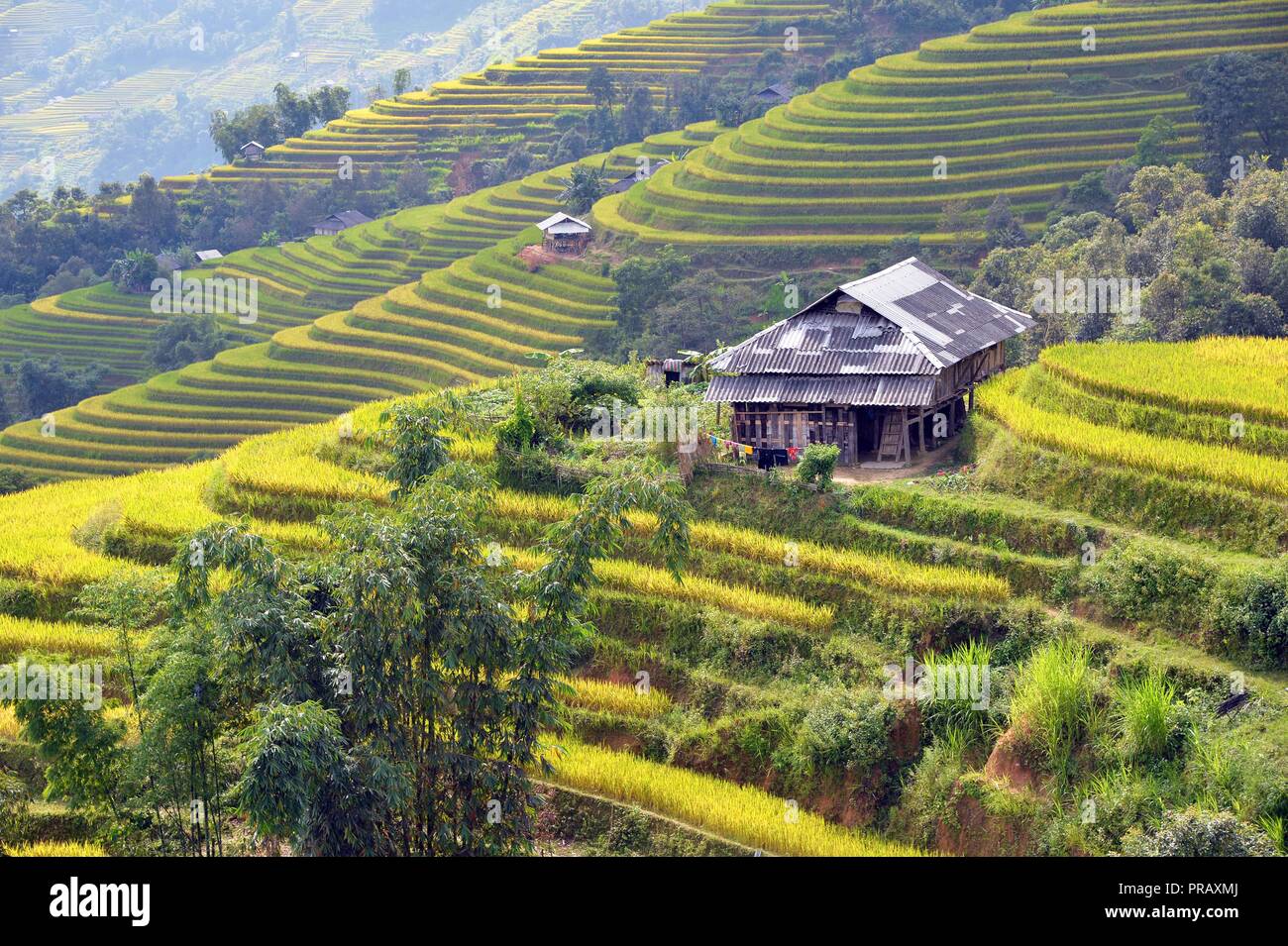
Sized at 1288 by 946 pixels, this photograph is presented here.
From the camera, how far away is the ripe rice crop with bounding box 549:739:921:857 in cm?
1797

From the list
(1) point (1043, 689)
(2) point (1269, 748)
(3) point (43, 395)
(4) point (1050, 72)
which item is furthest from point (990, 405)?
(3) point (43, 395)

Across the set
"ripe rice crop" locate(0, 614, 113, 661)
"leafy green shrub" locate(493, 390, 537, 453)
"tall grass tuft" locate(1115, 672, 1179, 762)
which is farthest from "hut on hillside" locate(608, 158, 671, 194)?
"tall grass tuft" locate(1115, 672, 1179, 762)

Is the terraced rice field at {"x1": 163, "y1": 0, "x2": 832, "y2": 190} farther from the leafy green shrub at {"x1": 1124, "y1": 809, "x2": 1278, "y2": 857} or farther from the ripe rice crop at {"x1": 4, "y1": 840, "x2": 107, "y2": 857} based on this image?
the leafy green shrub at {"x1": 1124, "y1": 809, "x2": 1278, "y2": 857}

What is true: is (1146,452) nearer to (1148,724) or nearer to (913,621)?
(913,621)

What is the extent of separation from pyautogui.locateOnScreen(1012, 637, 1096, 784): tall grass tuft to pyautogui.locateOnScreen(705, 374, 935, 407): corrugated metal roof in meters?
6.62

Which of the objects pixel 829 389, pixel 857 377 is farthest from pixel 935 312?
pixel 829 389

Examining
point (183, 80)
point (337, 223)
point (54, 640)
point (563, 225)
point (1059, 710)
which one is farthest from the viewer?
point (183, 80)

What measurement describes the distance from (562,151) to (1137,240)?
1815 inches

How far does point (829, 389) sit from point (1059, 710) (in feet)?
26.6

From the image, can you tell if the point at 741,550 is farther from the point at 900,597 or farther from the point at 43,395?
the point at 43,395

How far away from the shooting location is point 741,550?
75.4 ft

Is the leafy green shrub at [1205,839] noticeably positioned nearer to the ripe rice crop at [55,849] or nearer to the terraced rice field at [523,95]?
the ripe rice crop at [55,849]

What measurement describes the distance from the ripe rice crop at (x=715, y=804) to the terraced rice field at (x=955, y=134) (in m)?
35.6

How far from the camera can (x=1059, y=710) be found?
18047 mm
